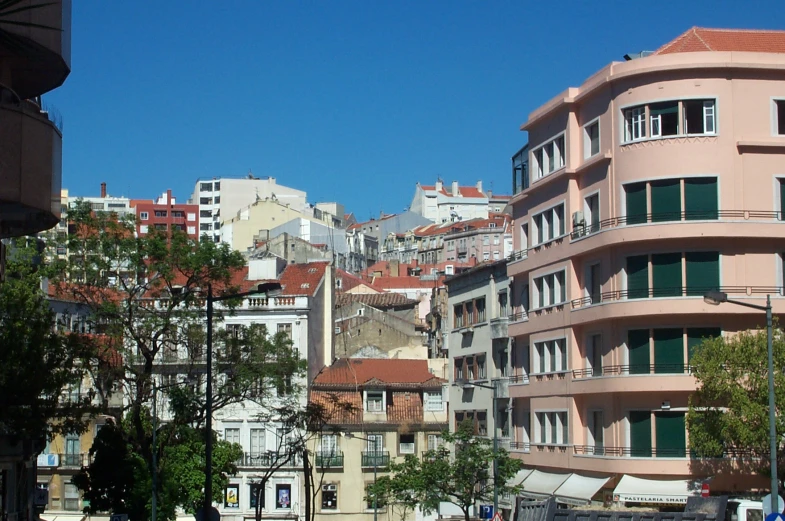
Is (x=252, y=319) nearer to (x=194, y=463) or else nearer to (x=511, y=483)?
(x=194, y=463)

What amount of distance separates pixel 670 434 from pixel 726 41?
14.7m

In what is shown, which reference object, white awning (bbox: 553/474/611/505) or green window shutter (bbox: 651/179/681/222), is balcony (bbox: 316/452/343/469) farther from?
green window shutter (bbox: 651/179/681/222)

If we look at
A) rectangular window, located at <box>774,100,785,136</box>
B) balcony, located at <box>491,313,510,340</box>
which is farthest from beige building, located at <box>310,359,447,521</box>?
rectangular window, located at <box>774,100,785,136</box>

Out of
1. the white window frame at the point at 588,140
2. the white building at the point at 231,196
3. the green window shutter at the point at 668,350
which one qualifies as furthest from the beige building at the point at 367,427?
the white building at the point at 231,196

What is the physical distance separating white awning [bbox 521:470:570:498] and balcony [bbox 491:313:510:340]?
277 inches

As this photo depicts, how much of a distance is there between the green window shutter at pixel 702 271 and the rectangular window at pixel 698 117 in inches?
167

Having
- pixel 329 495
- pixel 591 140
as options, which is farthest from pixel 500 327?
pixel 329 495

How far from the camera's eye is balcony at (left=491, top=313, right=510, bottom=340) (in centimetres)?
5731

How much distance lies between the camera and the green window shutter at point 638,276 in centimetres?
4488

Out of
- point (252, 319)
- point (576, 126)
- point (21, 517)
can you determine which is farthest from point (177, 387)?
point (252, 319)

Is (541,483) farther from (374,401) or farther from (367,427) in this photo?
(374,401)

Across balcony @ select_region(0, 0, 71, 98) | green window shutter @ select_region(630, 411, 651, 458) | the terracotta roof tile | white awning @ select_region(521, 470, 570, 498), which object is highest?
the terracotta roof tile

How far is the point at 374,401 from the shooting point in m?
71.9

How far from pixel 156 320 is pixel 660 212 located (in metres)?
18.1
